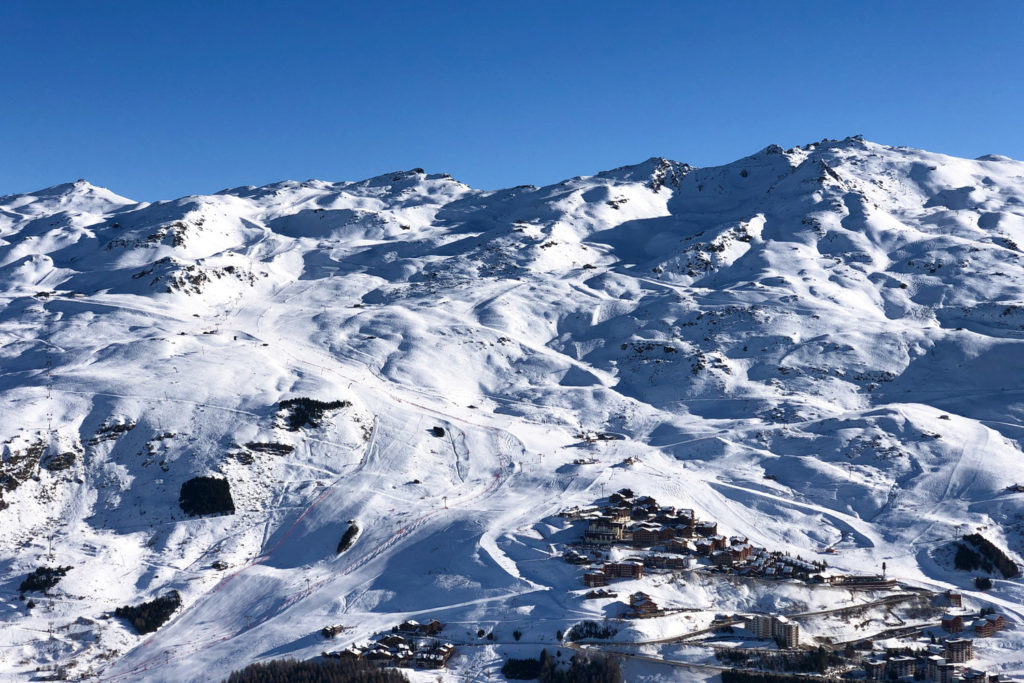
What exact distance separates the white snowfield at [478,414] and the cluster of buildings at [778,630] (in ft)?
12.3

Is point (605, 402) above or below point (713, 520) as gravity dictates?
above

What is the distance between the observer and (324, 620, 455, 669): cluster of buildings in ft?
181

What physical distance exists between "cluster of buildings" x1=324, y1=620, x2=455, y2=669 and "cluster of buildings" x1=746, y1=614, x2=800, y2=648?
1873 cm

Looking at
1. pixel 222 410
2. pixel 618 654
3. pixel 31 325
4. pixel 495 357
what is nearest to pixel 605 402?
pixel 495 357

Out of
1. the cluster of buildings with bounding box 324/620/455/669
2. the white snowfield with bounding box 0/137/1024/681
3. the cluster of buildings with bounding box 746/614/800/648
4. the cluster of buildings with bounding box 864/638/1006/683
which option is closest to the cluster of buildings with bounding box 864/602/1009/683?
the cluster of buildings with bounding box 864/638/1006/683

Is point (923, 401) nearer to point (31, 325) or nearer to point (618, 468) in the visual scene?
point (618, 468)

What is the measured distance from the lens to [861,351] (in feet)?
361

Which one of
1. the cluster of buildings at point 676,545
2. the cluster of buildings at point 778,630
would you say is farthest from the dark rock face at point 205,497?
the cluster of buildings at point 778,630

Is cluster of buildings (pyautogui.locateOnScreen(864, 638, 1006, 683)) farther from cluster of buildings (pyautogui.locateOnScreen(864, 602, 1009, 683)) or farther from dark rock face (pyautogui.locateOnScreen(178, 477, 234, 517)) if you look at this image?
dark rock face (pyautogui.locateOnScreen(178, 477, 234, 517))

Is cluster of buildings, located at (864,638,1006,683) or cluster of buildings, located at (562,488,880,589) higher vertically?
cluster of buildings, located at (562,488,880,589)

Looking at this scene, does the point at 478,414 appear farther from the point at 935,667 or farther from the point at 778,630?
the point at 935,667

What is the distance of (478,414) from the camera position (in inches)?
3789

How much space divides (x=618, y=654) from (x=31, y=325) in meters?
86.3

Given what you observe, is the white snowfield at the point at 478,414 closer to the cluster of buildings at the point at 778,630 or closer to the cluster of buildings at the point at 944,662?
the cluster of buildings at the point at 944,662
